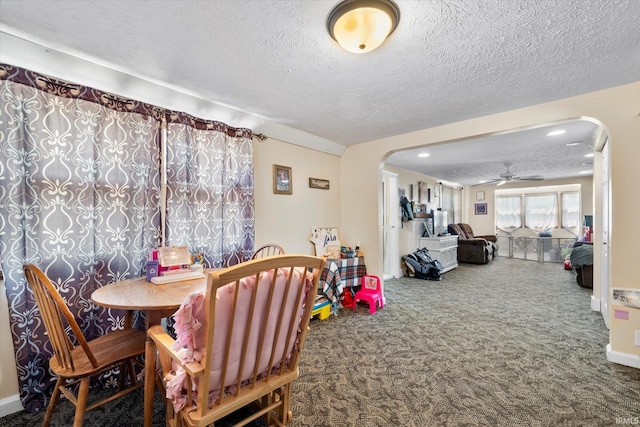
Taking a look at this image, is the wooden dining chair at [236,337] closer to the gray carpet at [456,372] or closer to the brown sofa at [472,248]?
the gray carpet at [456,372]

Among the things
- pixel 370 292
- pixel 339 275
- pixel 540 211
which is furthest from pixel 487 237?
pixel 339 275

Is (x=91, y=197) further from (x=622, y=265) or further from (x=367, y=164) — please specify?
(x=622, y=265)

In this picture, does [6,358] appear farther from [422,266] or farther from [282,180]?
[422,266]

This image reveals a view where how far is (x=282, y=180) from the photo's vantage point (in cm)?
324

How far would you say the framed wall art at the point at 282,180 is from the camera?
3.16m

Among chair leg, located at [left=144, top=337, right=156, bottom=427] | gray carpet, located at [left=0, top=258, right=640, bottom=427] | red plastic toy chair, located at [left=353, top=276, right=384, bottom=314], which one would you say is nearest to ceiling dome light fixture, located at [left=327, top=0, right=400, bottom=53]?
chair leg, located at [left=144, top=337, right=156, bottom=427]

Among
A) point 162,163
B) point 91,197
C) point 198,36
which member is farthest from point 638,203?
point 91,197

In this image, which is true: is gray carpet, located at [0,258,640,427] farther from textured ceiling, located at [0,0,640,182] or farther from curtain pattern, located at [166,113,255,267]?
textured ceiling, located at [0,0,640,182]

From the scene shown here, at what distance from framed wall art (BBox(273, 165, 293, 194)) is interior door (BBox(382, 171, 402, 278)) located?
2648 millimetres

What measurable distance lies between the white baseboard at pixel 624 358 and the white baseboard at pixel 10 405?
4.22m

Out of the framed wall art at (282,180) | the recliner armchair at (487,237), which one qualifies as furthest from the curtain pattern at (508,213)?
the framed wall art at (282,180)

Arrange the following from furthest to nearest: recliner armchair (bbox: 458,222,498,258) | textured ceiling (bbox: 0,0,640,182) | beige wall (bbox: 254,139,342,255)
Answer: recliner armchair (bbox: 458,222,498,258), beige wall (bbox: 254,139,342,255), textured ceiling (bbox: 0,0,640,182)

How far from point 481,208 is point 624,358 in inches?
287

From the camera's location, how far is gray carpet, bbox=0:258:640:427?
1.62 meters
